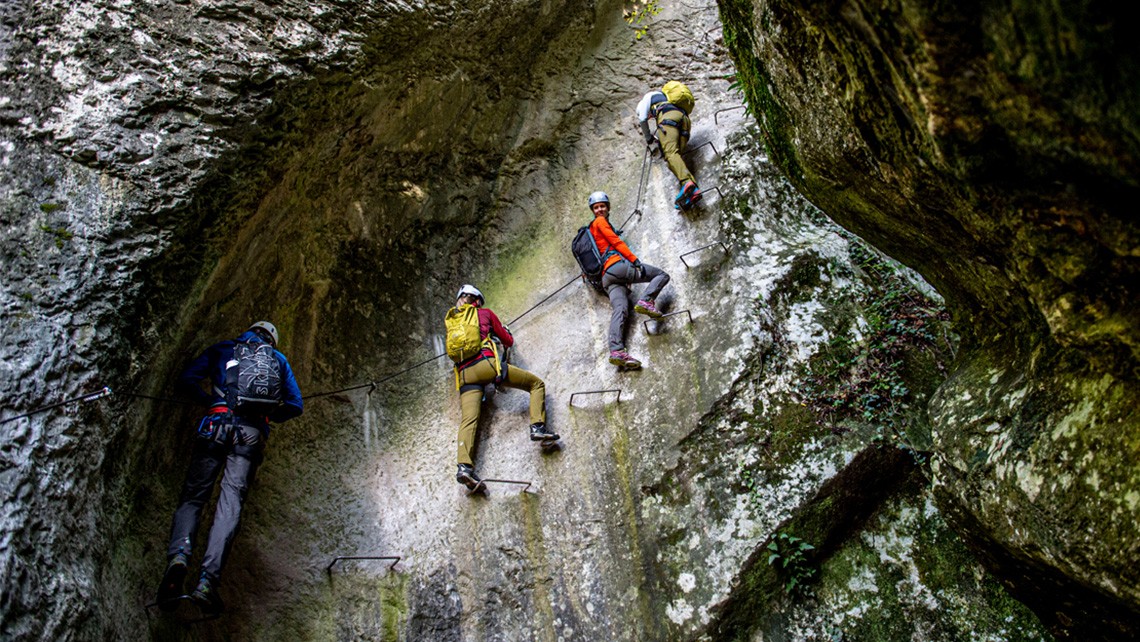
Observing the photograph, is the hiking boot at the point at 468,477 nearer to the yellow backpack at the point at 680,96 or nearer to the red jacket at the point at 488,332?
the red jacket at the point at 488,332

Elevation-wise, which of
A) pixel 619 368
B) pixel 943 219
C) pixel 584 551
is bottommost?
pixel 584 551

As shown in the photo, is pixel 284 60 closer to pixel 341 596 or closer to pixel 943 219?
pixel 341 596

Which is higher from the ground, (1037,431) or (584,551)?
(1037,431)

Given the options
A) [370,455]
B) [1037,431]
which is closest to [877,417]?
[1037,431]

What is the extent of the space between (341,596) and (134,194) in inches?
165

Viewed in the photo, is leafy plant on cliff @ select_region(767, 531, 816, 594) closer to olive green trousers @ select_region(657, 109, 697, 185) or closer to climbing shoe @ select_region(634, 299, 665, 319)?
climbing shoe @ select_region(634, 299, 665, 319)

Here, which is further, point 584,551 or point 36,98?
point 584,551

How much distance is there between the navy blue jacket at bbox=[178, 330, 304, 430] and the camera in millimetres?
6641

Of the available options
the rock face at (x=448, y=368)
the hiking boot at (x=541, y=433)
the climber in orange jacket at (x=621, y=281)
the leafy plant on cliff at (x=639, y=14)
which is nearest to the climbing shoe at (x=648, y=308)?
the climber in orange jacket at (x=621, y=281)

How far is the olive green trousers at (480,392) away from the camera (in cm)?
788

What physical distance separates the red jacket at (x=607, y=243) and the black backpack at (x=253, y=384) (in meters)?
3.72

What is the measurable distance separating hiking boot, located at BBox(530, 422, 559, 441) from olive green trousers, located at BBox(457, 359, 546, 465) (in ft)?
0.26

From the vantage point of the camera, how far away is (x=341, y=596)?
288 inches

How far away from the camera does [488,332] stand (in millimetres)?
8250
